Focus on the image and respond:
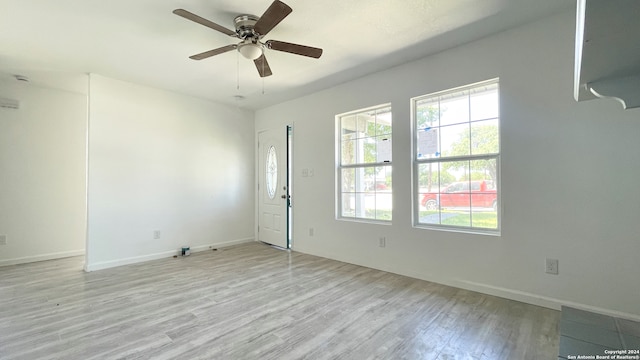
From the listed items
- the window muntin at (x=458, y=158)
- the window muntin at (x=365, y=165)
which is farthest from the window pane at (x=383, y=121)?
the window muntin at (x=458, y=158)

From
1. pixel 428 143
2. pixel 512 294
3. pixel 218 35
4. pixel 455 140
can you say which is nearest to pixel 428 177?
pixel 428 143

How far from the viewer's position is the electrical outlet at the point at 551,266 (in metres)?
2.43

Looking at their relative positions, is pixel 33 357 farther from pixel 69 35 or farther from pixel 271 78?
pixel 271 78

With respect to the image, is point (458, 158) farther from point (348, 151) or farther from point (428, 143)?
point (348, 151)

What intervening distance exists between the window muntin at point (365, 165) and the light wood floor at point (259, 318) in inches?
34.5

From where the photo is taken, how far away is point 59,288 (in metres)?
3.00

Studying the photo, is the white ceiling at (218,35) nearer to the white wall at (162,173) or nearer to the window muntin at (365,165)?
the white wall at (162,173)

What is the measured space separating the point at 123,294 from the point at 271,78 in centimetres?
303

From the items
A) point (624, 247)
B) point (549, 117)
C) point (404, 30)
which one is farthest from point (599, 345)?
point (404, 30)

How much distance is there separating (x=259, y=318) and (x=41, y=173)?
426 cm

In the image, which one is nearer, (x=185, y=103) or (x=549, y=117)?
(x=549, y=117)

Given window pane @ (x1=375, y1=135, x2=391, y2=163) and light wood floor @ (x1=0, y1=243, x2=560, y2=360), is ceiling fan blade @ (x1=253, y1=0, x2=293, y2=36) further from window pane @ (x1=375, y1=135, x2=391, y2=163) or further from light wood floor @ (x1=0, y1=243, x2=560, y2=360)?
light wood floor @ (x1=0, y1=243, x2=560, y2=360)

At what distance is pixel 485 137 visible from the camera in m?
2.89

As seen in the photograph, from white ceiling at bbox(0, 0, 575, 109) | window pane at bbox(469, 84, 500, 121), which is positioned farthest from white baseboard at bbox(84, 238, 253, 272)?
window pane at bbox(469, 84, 500, 121)
